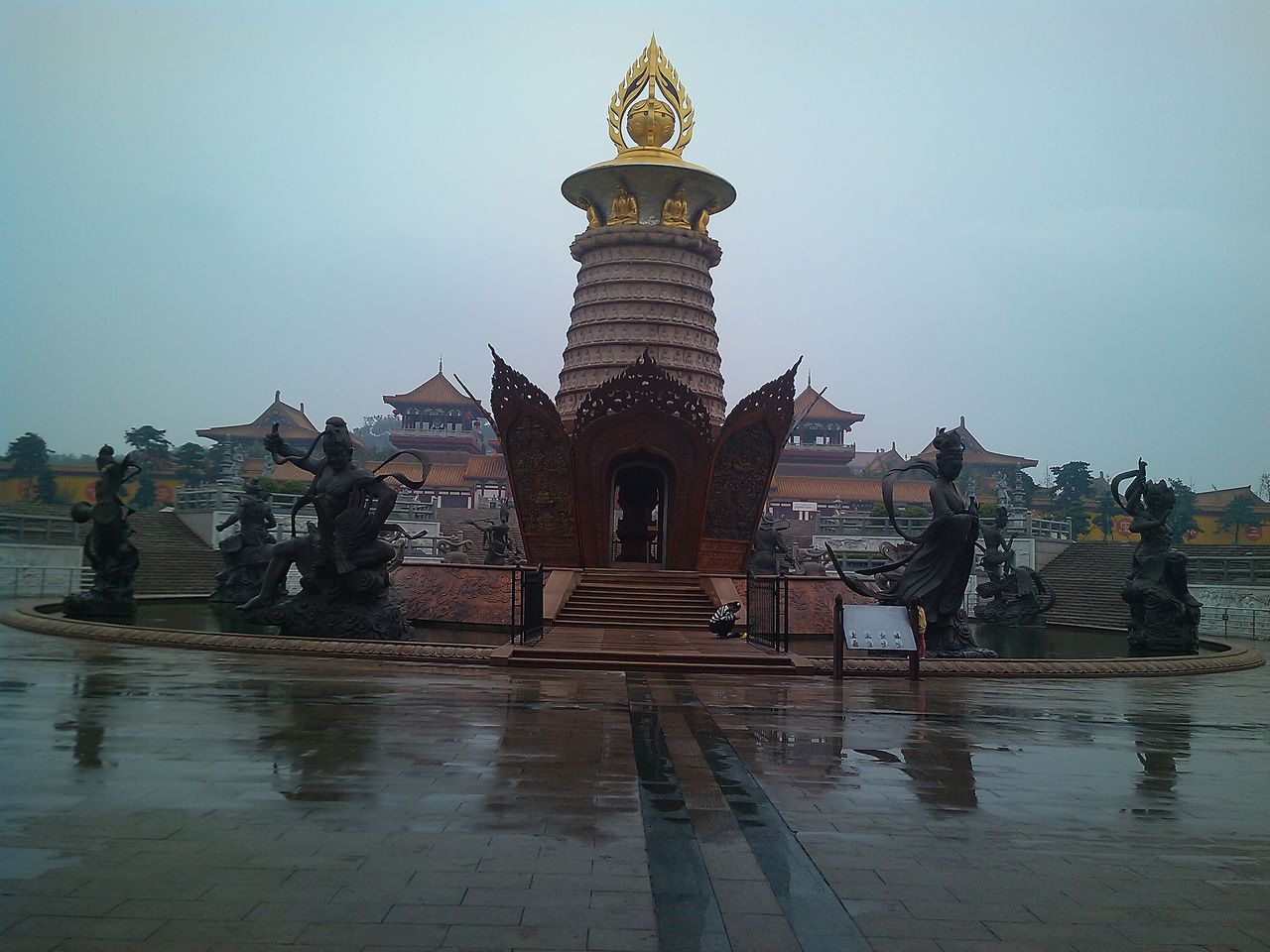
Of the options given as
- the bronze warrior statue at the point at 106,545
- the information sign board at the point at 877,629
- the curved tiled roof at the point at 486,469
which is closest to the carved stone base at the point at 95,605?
the bronze warrior statue at the point at 106,545

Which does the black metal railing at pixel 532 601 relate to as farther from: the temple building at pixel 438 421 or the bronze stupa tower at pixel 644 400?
the temple building at pixel 438 421

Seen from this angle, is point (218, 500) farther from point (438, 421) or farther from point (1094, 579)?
point (438, 421)

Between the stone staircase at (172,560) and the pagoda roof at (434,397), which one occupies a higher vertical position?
the pagoda roof at (434,397)

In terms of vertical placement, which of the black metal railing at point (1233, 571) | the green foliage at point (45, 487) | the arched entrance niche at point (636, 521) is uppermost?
the green foliage at point (45, 487)

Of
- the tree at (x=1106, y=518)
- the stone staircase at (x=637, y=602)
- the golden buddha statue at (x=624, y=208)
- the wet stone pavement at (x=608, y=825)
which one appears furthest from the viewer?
the tree at (x=1106, y=518)

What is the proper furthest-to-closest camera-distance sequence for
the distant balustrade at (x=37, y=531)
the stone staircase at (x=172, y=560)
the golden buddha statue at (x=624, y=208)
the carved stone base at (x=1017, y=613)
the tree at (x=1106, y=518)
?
the tree at (x=1106, y=518) → the golden buddha statue at (x=624, y=208) → the stone staircase at (x=172, y=560) → the distant balustrade at (x=37, y=531) → the carved stone base at (x=1017, y=613)

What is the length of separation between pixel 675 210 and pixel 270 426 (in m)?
42.0

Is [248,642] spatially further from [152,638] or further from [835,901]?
[835,901]

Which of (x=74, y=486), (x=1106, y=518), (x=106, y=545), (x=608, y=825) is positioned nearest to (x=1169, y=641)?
(x=608, y=825)

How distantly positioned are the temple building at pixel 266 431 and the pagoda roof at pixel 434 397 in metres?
5.88

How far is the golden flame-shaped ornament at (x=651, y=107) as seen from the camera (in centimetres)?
2805

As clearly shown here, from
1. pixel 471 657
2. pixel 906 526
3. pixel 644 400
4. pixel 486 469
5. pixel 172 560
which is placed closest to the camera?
pixel 471 657

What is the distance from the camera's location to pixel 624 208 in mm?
26875

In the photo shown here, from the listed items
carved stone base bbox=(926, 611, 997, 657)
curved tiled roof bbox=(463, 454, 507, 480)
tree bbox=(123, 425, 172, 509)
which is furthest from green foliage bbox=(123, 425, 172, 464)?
carved stone base bbox=(926, 611, 997, 657)
